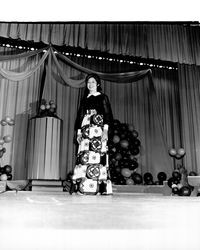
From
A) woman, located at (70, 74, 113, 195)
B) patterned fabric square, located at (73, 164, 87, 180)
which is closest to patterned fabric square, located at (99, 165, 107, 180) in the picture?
woman, located at (70, 74, 113, 195)

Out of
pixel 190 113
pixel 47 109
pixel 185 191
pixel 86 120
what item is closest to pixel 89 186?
pixel 86 120

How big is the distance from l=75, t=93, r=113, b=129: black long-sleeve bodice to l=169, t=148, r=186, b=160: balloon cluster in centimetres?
313

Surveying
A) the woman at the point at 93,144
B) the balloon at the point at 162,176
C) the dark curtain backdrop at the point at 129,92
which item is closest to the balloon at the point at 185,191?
the dark curtain backdrop at the point at 129,92

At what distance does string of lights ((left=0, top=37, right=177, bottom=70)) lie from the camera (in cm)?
604

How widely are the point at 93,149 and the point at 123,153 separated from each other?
2.77 m

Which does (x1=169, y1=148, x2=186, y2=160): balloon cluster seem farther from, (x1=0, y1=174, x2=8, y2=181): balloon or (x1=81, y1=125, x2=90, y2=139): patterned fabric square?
(x1=81, y1=125, x2=90, y2=139): patterned fabric square

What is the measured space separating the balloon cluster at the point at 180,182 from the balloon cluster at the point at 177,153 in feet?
0.69

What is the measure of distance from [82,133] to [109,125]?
Answer: 290 millimetres

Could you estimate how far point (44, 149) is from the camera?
519 cm

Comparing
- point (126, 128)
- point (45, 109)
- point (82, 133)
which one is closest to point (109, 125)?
point (82, 133)

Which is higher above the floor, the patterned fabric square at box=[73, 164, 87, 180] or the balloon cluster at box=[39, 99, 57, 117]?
the balloon cluster at box=[39, 99, 57, 117]

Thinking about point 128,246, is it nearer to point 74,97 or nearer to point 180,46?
point 180,46

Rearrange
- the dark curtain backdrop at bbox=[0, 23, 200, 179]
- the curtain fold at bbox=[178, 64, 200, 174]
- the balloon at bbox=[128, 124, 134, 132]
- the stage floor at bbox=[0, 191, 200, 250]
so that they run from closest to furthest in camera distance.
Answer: the stage floor at bbox=[0, 191, 200, 250] < the dark curtain backdrop at bbox=[0, 23, 200, 179] < the curtain fold at bbox=[178, 64, 200, 174] < the balloon at bbox=[128, 124, 134, 132]

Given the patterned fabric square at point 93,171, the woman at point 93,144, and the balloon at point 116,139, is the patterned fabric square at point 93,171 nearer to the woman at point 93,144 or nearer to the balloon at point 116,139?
the woman at point 93,144
